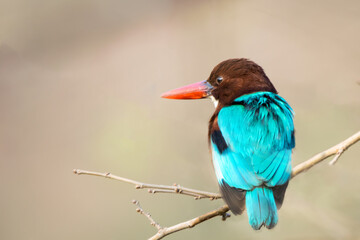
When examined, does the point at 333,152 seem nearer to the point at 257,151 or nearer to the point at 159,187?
the point at 257,151

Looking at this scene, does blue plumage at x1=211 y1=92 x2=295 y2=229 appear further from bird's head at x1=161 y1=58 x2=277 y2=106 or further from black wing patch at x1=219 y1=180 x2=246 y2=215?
bird's head at x1=161 y1=58 x2=277 y2=106

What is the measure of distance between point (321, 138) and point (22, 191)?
128cm

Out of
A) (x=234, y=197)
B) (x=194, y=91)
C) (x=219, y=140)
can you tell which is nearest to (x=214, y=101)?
(x=194, y=91)

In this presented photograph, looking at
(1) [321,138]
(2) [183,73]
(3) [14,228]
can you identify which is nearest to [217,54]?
(2) [183,73]

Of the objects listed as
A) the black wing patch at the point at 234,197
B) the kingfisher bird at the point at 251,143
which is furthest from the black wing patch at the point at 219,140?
the black wing patch at the point at 234,197

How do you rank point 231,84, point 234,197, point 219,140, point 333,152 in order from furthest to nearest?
point 231,84 → point 219,140 → point 234,197 → point 333,152

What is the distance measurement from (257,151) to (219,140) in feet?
0.53

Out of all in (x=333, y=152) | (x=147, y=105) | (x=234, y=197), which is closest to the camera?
(x=333, y=152)

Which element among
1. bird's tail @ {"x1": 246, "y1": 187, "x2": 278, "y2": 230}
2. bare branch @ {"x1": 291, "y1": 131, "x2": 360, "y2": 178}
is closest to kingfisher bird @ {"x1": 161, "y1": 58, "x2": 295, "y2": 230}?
bird's tail @ {"x1": 246, "y1": 187, "x2": 278, "y2": 230}

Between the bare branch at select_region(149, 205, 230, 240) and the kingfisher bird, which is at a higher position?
the kingfisher bird

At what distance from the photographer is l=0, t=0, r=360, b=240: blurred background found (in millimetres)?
1746

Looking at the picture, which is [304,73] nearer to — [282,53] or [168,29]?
[282,53]

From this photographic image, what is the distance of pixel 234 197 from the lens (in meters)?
1.42

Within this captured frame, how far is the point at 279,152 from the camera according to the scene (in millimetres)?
1477
